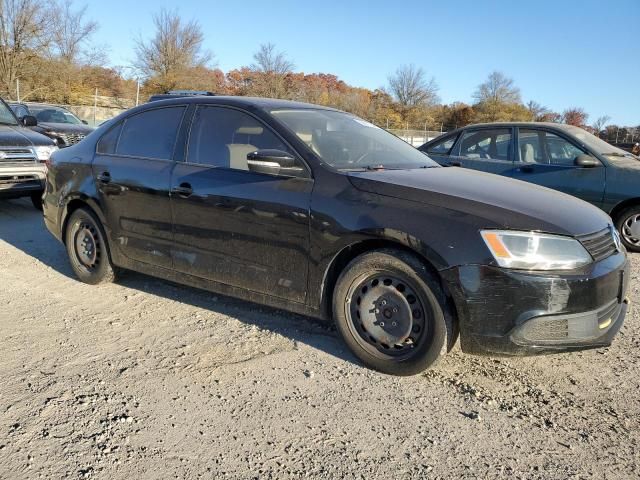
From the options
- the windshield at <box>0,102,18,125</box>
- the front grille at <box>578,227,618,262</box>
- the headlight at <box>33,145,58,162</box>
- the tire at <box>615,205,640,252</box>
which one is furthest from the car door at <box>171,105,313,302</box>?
the windshield at <box>0,102,18,125</box>

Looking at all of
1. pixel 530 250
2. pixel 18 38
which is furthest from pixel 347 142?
pixel 18 38

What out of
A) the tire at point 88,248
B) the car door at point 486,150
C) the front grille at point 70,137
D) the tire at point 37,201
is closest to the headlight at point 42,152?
the tire at point 37,201

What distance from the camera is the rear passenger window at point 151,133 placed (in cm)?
419

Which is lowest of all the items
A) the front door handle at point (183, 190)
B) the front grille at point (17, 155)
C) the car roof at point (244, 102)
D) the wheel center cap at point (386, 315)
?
the wheel center cap at point (386, 315)

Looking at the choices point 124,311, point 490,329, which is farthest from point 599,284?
point 124,311

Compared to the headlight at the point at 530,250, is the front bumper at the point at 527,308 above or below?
below

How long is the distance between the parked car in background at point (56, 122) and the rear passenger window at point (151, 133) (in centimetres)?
793

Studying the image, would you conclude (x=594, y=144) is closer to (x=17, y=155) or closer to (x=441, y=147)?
(x=441, y=147)

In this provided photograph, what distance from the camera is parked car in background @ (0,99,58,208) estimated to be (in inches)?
286

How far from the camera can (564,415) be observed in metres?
2.79

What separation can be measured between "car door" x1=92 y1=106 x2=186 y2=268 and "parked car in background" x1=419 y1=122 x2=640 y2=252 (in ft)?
11.0

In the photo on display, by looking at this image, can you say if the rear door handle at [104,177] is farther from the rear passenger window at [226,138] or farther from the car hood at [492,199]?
the car hood at [492,199]

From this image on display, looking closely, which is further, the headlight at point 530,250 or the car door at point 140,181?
the car door at point 140,181

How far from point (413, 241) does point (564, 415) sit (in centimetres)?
119
